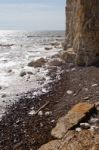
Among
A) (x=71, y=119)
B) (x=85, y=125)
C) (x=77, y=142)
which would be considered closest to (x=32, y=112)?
(x=71, y=119)

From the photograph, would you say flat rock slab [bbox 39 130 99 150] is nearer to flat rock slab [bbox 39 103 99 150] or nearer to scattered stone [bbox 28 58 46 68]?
flat rock slab [bbox 39 103 99 150]

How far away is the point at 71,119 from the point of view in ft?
48.6

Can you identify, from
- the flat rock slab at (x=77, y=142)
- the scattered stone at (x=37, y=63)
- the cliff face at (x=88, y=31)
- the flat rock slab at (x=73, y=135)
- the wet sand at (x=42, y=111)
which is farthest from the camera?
the scattered stone at (x=37, y=63)

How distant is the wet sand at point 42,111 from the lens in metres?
14.4

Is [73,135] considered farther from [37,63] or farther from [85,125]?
[37,63]

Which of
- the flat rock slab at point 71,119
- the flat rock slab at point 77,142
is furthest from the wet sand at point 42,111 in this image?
the flat rock slab at point 77,142

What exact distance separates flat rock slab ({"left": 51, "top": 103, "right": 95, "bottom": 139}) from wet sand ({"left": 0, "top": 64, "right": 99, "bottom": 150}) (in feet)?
1.66

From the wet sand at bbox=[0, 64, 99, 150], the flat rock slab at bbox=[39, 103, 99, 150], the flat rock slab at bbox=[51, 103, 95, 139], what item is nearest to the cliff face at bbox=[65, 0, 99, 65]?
the wet sand at bbox=[0, 64, 99, 150]

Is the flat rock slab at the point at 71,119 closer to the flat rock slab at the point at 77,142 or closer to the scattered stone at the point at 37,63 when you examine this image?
the flat rock slab at the point at 77,142

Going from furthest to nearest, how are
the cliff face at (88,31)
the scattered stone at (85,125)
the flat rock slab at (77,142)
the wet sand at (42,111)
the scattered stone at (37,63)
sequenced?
1. the scattered stone at (37,63)
2. the cliff face at (88,31)
3. the wet sand at (42,111)
4. the scattered stone at (85,125)
5. the flat rock slab at (77,142)

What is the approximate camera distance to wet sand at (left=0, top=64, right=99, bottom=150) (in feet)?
47.1

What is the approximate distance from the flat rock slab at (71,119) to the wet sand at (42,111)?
1.66 feet

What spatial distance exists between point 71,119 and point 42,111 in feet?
11.1

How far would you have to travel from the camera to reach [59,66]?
3403 cm
